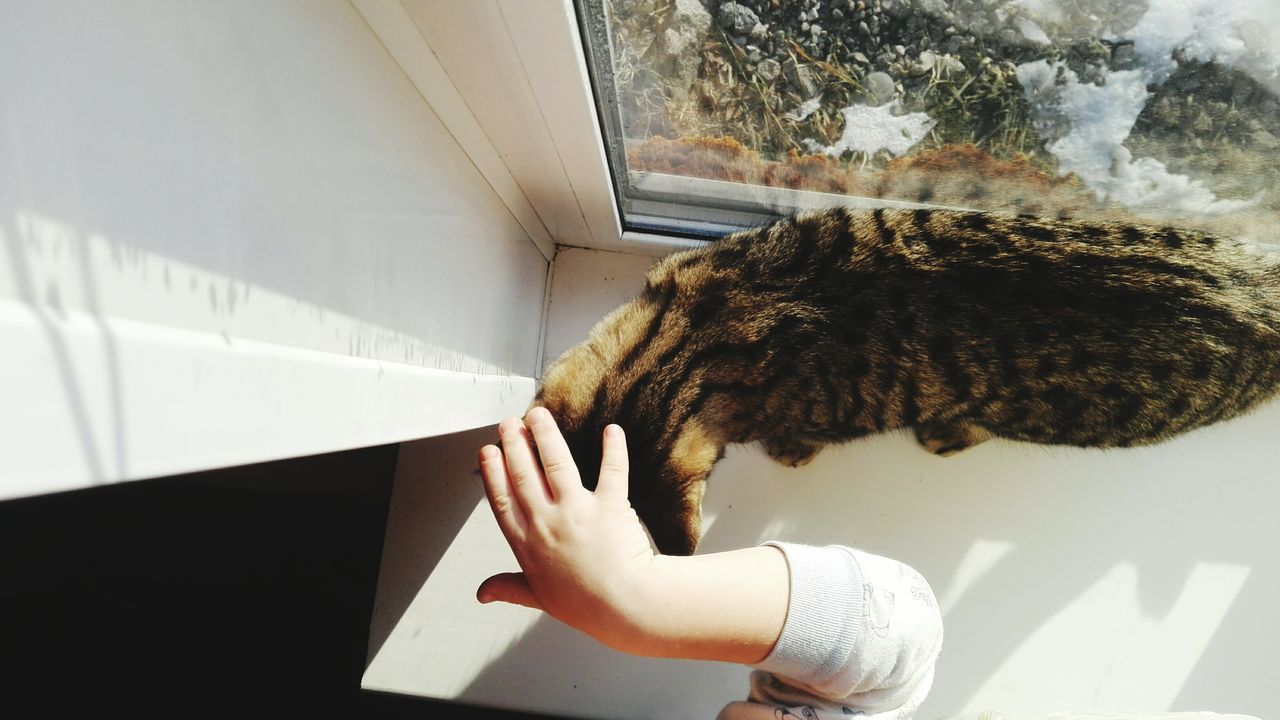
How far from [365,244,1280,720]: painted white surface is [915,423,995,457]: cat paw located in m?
0.03

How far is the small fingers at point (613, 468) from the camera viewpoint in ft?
2.06

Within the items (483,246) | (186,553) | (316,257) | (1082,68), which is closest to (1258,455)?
(1082,68)

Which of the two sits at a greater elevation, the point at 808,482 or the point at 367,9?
the point at 367,9

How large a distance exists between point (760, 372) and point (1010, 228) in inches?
14.7

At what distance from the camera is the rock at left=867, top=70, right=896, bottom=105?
657 millimetres

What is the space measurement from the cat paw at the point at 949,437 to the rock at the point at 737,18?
0.67 metres

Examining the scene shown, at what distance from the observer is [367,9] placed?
0.50m

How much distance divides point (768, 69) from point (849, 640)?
0.62 metres

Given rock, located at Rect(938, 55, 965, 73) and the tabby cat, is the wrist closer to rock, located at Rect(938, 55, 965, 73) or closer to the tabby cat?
the tabby cat

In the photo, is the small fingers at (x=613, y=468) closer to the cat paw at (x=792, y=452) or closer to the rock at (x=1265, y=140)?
the cat paw at (x=792, y=452)

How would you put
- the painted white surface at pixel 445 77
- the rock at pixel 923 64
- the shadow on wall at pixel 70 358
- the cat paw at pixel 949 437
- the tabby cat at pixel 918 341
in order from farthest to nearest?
the cat paw at pixel 949 437, the tabby cat at pixel 918 341, the rock at pixel 923 64, the painted white surface at pixel 445 77, the shadow on wall at pixel 70 358

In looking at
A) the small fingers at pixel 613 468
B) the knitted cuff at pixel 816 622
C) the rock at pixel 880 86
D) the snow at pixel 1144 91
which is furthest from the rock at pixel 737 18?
the knitted cuff at pixel 816 622

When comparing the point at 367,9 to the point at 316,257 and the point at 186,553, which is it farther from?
the point at 186,553

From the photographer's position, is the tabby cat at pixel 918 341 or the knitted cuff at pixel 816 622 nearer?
the knitted cuff at pixel 816 622
